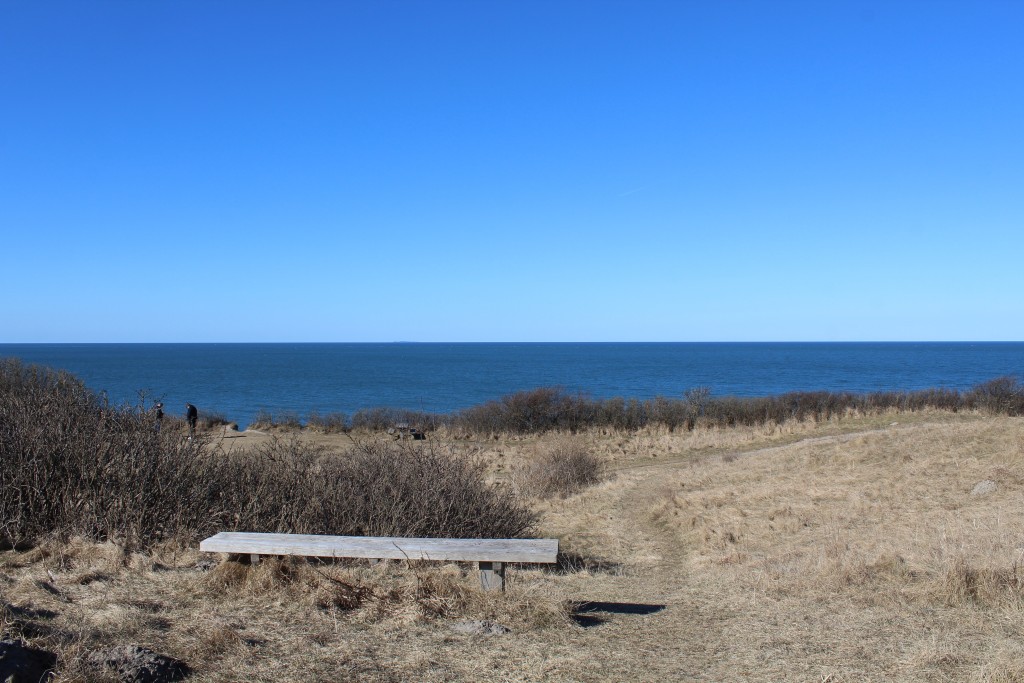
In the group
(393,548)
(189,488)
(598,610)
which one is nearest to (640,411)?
(189,488)

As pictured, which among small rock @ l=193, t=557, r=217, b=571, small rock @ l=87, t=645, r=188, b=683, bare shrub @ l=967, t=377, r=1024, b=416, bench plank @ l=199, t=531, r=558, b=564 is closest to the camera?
small rock @ l=87, t=645, r=188, b=683

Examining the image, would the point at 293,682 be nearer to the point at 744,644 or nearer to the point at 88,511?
the point at 744,644

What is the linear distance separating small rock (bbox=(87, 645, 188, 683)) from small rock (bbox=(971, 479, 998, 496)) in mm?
12970

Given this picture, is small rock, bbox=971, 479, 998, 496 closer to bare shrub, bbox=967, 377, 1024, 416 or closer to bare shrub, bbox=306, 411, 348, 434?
bare shrub, bbox=967, 377, 1024, 416

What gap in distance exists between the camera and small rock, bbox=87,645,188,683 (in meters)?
4.62

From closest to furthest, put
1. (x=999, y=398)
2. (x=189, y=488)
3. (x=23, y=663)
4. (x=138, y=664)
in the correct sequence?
(x=23, y=663)
(x=138, y=664)
(x=189, y=488)
(x=999, y=398)

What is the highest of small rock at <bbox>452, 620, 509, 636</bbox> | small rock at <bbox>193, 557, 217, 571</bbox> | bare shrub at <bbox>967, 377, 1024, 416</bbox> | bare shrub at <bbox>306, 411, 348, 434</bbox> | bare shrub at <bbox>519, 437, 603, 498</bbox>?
bare shrub at <bbox>967, 377, 1024, 416</bbox>

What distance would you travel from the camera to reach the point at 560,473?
1972 centimetres

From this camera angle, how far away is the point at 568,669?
17.3ft

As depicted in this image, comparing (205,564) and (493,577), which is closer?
(493,577)

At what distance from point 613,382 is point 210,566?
68605 millimetres

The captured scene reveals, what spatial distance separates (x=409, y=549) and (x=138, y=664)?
260cm

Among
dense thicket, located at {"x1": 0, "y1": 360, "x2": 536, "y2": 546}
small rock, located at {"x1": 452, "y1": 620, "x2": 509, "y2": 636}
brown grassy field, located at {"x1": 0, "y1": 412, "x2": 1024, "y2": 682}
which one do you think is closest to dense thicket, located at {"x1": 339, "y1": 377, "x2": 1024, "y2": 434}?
brown grassy field, located at {"x1": 0, "y1": 412, "x2": 1024, "y2": 682}

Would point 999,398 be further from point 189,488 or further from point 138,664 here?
point 138,664
